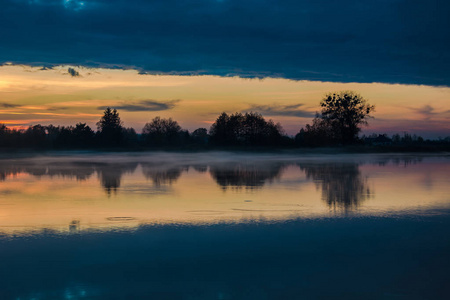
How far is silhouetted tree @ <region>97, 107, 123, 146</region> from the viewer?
95.7 metres

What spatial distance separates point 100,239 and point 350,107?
72.0m

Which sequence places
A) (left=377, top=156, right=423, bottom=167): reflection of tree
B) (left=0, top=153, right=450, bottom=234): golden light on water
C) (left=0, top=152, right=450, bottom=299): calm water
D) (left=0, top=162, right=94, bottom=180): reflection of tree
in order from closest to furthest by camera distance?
(left=0, top=152, right=450, bottom=299): calm water → (left=0, top=153, right=450, bottom=234): golden light on water → (left=0, top=162, right=94, bottom=180): reflection of tree → (left=377, top=156, right=423, bottom=167): reflection of tree

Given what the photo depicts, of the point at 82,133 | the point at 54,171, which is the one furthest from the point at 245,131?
the point at 54,171

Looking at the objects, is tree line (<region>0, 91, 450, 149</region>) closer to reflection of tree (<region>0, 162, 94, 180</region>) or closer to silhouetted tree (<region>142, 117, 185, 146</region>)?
silhouetted tree (<region>142, 117, 185, 146</region>)

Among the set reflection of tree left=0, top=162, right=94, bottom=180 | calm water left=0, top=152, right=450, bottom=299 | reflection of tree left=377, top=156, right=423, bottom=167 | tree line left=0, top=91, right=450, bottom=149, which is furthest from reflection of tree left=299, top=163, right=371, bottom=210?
tree line left=0, top=91, right=450, bottom=149

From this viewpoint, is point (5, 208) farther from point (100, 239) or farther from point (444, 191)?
point (444, 191)

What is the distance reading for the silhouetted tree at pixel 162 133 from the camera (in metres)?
108

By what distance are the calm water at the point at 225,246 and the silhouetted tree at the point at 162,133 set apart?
89898mm

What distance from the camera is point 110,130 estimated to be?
99.5 metres

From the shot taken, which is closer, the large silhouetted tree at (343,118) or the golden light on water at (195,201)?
the golden light on water at (195,201)

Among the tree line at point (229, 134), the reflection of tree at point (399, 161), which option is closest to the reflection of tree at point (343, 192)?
the reflection of tree at point (399, 161)

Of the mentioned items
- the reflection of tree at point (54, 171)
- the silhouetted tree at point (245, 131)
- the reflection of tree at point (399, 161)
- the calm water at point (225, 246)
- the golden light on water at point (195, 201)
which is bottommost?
the calm water at point (225, 246)

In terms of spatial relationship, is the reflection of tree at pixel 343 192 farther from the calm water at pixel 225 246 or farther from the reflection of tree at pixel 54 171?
the reflection of tree at pixel 54 171

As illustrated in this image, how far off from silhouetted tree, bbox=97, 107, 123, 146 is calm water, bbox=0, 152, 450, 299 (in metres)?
81.8
